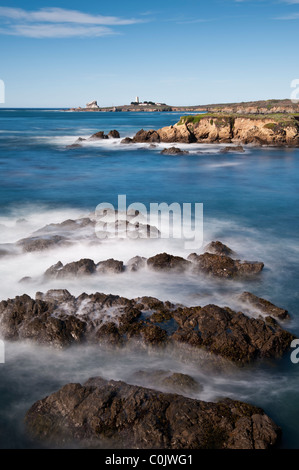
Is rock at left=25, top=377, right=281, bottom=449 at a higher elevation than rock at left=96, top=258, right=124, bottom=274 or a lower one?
lower

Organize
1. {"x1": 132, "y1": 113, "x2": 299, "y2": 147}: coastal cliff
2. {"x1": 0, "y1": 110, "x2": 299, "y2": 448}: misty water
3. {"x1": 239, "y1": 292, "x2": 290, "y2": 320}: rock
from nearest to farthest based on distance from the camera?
{"x1": 0, "y1": 110, "x2": 299, "y2": 448}: misty water
{"x1": 239, "y1": 292, "x2": 290, "y2": 320}: rock
{"x1": 132, "y1": 113, "x2": 299, "y2": 147}: coastal cliff

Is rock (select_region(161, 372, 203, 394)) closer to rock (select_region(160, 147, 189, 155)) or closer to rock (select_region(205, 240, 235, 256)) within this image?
rock (select_region(205, 240, 235, 256))

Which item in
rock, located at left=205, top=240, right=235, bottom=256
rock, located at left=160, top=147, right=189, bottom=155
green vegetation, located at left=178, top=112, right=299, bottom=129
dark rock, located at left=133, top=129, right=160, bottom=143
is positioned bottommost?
rock, located at left=205, top=240, right=235, bottom=256

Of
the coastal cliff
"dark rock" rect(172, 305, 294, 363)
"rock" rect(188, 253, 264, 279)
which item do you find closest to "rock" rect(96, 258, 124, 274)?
"rock" rect(188, 253, 264, 279)

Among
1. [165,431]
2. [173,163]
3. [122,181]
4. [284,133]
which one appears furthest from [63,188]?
[284,133]

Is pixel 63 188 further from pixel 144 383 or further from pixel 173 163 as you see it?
pixel 144 383

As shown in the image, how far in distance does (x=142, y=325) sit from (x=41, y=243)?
6622 mm

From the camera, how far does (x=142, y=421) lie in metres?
6.20

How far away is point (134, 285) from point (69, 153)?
3644cm

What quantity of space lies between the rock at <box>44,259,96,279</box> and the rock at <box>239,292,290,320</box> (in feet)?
15.2

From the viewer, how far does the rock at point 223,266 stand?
11.7 meters

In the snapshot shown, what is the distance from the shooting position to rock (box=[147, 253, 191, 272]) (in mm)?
11992

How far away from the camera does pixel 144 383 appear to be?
7.39 metres

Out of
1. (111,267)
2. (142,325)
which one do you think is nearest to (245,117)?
(111,267)
